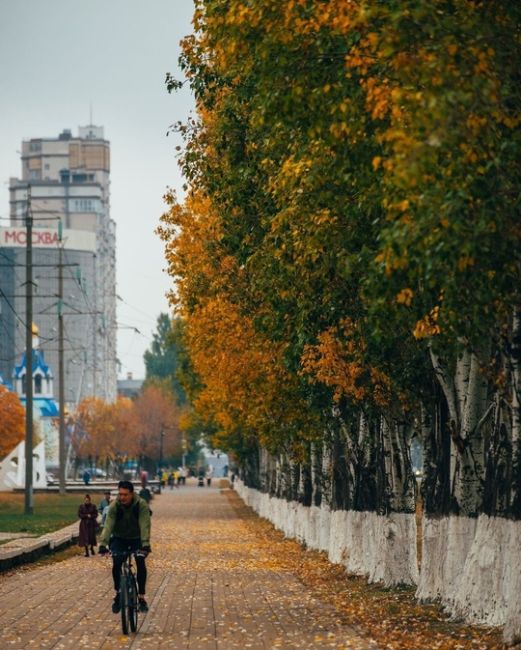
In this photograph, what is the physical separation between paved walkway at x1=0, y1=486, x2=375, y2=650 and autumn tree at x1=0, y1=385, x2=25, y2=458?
82.8 metres

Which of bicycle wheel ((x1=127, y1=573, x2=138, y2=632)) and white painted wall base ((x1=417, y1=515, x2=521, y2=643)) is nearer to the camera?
white painted wall base ((x1=417, y1=515, x2=521, y2=643))

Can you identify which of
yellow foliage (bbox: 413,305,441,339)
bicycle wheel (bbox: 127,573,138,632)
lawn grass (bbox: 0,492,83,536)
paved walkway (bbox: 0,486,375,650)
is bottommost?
paved walkway (bbox: 0,486,375,650)

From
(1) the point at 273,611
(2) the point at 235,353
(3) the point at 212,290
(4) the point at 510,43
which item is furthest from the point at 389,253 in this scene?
(2) the point at 235,353

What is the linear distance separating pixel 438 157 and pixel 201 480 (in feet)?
481

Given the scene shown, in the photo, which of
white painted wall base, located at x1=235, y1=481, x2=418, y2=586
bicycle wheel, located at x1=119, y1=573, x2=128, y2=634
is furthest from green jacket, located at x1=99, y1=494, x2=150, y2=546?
white painted wall base, located at x1=235, y1=481, x2=418, y2=586

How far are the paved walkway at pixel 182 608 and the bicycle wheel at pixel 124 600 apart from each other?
220mm

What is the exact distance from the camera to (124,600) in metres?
18.6

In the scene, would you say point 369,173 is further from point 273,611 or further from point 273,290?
point 273,611

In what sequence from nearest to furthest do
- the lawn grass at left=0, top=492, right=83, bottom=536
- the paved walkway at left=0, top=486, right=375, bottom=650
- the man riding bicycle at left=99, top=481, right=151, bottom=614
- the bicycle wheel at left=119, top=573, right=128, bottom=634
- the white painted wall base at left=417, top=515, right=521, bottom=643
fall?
the white painted wall base at left=417, top=515, right=521, bottom=643, the paved walkway at left=0, top=486, right=375, bottom=650, the bicycle wheel at left=119, top=573, right=128, bottom=634, the man riding bicycle at left=99, top=481, right=151, bottom=614, the lawn grass at left=0, top=492, right=83, bottom=536

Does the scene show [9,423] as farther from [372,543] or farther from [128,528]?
[128,528]

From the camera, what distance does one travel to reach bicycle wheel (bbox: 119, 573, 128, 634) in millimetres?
18469

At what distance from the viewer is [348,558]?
31109 millimetres

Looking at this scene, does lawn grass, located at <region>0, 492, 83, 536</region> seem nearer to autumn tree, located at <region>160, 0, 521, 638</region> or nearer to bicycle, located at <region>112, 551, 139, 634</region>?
autumn tree, located at <region>160, 0, 521, 638</region>

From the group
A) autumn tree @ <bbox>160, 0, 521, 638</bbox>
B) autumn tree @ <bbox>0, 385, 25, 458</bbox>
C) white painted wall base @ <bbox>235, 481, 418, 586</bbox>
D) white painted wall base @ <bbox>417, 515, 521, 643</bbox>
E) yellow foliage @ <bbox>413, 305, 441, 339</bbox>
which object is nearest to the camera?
autumn tree @ <bbox>160, 0, 521, 638</bbox>
